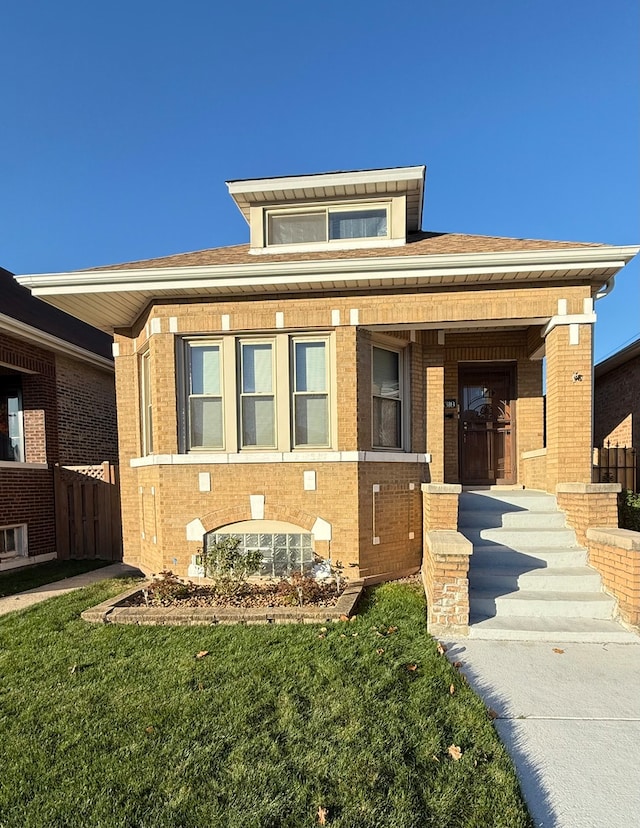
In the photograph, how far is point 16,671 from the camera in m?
3.98

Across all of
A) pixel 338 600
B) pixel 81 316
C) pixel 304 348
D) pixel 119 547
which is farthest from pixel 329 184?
pixel 119 547

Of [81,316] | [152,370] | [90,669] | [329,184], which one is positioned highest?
[329,184]

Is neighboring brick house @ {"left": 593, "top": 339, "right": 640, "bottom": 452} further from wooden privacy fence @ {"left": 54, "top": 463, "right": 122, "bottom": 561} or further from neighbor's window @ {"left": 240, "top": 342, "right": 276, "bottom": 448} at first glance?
wooden privacy fence @ {"left": 54, "top": 463, "right": 122, "bottom": 561}

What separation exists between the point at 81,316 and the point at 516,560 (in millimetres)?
7677

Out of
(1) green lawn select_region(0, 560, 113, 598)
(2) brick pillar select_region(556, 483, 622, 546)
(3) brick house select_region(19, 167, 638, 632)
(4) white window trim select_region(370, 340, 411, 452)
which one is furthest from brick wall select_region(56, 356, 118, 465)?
(2) brick pillar select_region(556, 483, 622, 546)

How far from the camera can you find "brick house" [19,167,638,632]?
605 centimetres

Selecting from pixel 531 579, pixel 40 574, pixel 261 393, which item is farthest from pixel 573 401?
pixel 40 574

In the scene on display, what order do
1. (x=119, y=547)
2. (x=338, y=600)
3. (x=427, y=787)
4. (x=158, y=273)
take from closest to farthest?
(x=427, y=787), (x=338, y=600), (x=158, y=273), (x=119, y=547)

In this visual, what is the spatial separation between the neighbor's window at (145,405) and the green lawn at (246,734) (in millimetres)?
3434

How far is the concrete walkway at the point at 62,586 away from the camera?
606 cm

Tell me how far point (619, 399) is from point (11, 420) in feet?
46.4

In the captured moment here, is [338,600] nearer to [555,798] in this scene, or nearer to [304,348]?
[555,798]

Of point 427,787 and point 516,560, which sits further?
point 516,560

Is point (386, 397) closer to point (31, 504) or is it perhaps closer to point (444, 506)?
point (444, 506)
